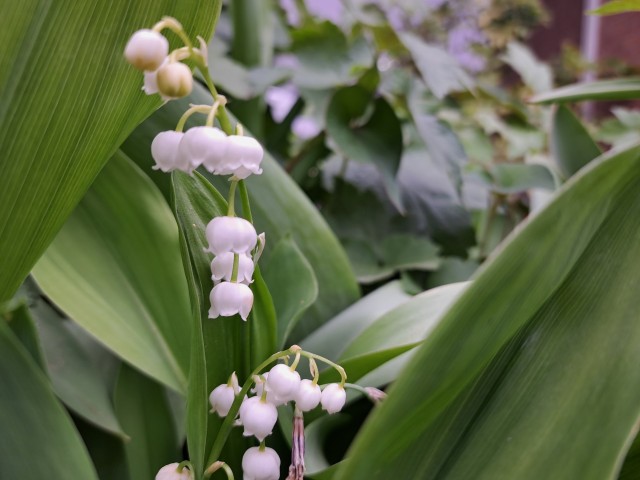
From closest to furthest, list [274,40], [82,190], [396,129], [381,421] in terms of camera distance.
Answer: [381,421] < [82,190] < [396,129] < [274,40]

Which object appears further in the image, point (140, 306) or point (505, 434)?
point (140, 306)

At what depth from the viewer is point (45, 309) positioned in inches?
17.2

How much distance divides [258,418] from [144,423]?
0.58ft

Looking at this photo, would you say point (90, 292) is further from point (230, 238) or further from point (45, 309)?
point (230, 238)

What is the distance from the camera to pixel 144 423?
397mm

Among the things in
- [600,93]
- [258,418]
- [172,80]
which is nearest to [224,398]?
[258,418]

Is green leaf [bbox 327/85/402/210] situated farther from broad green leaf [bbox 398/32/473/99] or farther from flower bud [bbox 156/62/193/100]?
flower bud [bbox 156/62/193/100]

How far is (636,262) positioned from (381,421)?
0.40 feet

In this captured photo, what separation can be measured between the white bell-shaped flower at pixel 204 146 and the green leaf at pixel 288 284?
13 cm

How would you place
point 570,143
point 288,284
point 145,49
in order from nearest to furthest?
1. point 145,49
2. point 288,284
3. point 570,143

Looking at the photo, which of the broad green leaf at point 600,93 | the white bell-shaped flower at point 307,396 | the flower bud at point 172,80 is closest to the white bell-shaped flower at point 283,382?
the white bell-shaped flower at point 307,396

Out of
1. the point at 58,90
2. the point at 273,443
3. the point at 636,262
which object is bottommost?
the point at 273,443

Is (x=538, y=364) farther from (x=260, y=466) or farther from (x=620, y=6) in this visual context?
(x=620, y=6)

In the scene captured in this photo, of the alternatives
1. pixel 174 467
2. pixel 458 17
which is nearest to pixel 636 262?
pixel 174 467
